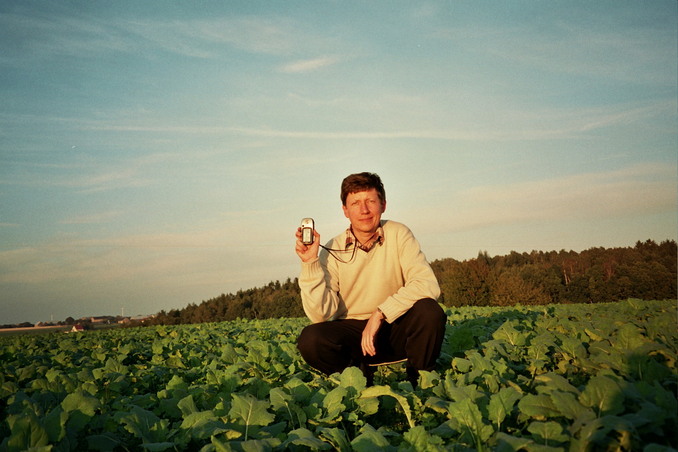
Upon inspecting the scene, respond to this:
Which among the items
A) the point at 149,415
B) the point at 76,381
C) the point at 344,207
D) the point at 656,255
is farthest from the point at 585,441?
the point at 656,255

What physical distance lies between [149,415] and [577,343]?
11.3 ft

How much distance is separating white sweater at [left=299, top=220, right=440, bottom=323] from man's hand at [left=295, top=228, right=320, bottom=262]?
52 mm

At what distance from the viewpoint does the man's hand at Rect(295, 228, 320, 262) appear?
3932 millimetres

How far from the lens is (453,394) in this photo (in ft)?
8.40

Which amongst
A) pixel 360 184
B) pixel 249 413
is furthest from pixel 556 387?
pixel 360 184

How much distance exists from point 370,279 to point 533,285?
4860 cm

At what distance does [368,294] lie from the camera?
170 inches

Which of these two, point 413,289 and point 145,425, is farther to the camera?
point 413,289

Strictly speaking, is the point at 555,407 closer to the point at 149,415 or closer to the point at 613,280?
the point at 149,415

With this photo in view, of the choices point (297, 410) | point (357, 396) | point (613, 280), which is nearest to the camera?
point (297, 410)

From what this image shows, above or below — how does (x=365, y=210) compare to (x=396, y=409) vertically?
above

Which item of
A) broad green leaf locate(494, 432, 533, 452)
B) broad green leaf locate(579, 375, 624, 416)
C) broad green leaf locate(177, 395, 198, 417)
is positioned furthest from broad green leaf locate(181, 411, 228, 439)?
broad green leaf locate(579, 375, 624, 416)

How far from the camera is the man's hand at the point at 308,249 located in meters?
3.93

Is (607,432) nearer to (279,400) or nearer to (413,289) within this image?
(279,400)
